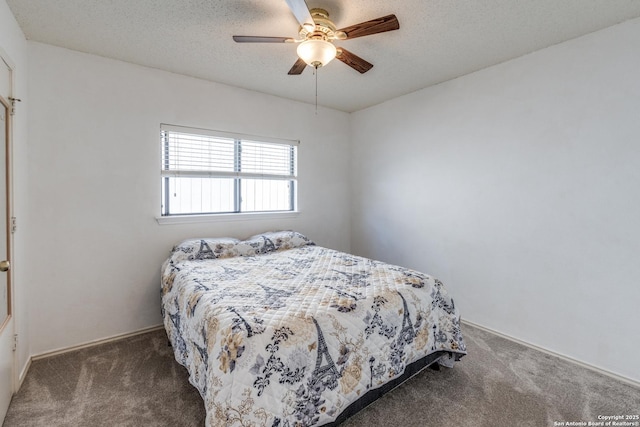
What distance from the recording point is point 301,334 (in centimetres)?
145

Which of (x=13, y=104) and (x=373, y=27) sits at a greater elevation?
(x=373, y=27)

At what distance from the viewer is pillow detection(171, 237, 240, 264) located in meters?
2.70

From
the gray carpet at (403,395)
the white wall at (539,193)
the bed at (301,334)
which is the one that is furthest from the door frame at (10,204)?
the white wall at (539,193)

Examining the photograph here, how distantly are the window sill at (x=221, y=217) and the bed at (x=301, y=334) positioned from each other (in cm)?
53

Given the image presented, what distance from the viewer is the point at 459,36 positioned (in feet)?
7.36

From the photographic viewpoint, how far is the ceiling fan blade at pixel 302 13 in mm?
1511

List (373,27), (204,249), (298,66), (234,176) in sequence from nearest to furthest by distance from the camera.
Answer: (373,27)
(298,66)
(204,249)
(234,176)

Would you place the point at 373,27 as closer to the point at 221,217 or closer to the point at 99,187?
the point at 221,217

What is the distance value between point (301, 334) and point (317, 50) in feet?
5.41

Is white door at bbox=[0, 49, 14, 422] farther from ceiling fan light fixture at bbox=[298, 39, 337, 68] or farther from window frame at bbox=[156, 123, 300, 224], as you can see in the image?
ceiling fan light fixture at bbox=[298, 39, 337, 68]

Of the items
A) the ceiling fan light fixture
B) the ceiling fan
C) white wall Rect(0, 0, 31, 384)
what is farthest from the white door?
the ceiling fan light fixture

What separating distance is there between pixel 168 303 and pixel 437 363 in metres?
2.04

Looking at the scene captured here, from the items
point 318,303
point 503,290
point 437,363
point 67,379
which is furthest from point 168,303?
point 503,290

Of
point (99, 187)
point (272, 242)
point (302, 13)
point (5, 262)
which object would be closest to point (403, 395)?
point (272, 242)
